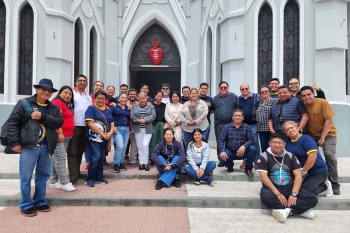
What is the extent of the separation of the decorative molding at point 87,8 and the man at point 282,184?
9.04 meters

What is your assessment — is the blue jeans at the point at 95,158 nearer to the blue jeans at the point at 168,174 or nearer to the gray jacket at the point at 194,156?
the blue jeans at the point at 168,174

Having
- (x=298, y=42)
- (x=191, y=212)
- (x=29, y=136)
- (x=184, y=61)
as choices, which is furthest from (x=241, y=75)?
(x=29, y=136)

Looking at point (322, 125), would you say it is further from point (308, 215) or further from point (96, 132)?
point (96, 132)

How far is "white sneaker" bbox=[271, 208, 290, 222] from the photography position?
11.8 feet

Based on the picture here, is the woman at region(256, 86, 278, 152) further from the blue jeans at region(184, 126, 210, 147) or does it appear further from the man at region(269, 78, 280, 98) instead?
the blue jeans at region(184, 126, 210, 147)

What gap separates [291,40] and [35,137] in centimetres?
748

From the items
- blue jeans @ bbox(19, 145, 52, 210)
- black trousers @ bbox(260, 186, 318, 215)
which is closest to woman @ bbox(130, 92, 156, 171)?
blue jeans @ bbox(19, 145, 52, 210)

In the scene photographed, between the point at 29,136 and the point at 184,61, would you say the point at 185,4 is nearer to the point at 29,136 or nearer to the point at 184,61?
the point at 184,61

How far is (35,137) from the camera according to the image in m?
3.65

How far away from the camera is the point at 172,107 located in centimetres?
589

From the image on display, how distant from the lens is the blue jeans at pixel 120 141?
5449 mm

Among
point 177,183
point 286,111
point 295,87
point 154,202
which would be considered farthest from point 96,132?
point 295,87

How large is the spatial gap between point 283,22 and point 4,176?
26.7ft

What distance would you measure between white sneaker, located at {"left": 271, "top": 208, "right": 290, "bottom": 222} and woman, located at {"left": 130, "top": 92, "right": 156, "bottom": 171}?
2.75 meters
